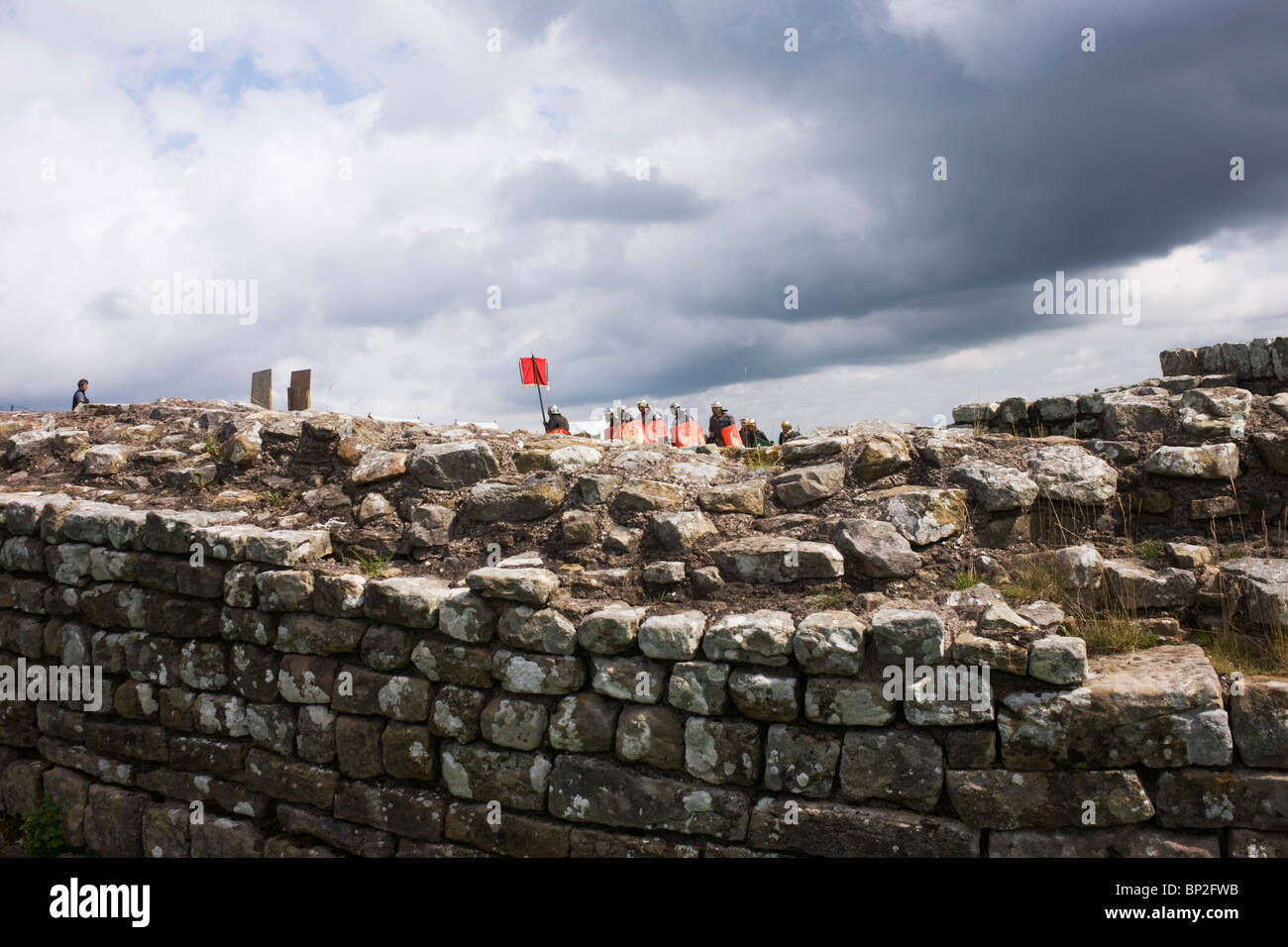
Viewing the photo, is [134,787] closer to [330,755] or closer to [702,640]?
[330,755]

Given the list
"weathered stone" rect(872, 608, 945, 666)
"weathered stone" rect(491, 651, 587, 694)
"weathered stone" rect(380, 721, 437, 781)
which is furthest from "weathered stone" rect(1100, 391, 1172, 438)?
"weathered stone" rect(380, 721, 437, 781)

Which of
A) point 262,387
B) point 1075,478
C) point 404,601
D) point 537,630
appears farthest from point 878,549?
point 262,387

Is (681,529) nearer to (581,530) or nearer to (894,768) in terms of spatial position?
(581,530)

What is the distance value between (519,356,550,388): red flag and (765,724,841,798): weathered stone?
10.3m

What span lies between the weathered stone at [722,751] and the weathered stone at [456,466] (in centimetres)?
267

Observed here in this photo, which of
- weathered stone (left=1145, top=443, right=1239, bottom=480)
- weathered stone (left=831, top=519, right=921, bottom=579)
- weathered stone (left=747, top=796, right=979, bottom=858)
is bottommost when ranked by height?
weathered stone (left=747, top=796, right=979, bottom=858)

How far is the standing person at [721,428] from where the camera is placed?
16438 mm

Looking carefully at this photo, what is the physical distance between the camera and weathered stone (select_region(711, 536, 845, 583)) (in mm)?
5090

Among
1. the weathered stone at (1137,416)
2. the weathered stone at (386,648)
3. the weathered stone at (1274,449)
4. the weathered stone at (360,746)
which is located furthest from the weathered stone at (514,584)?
the weathered stone at (1274,449)

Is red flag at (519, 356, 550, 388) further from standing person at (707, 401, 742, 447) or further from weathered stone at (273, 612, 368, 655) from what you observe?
weathered stone at (273, 612, 368, 655)

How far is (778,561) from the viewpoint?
5.18m

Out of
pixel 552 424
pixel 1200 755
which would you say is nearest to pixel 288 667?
pixel 1200 755

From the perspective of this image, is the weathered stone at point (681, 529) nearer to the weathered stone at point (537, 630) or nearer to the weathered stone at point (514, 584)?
the weathered stone at point (514, 584)

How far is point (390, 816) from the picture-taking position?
5.34m
